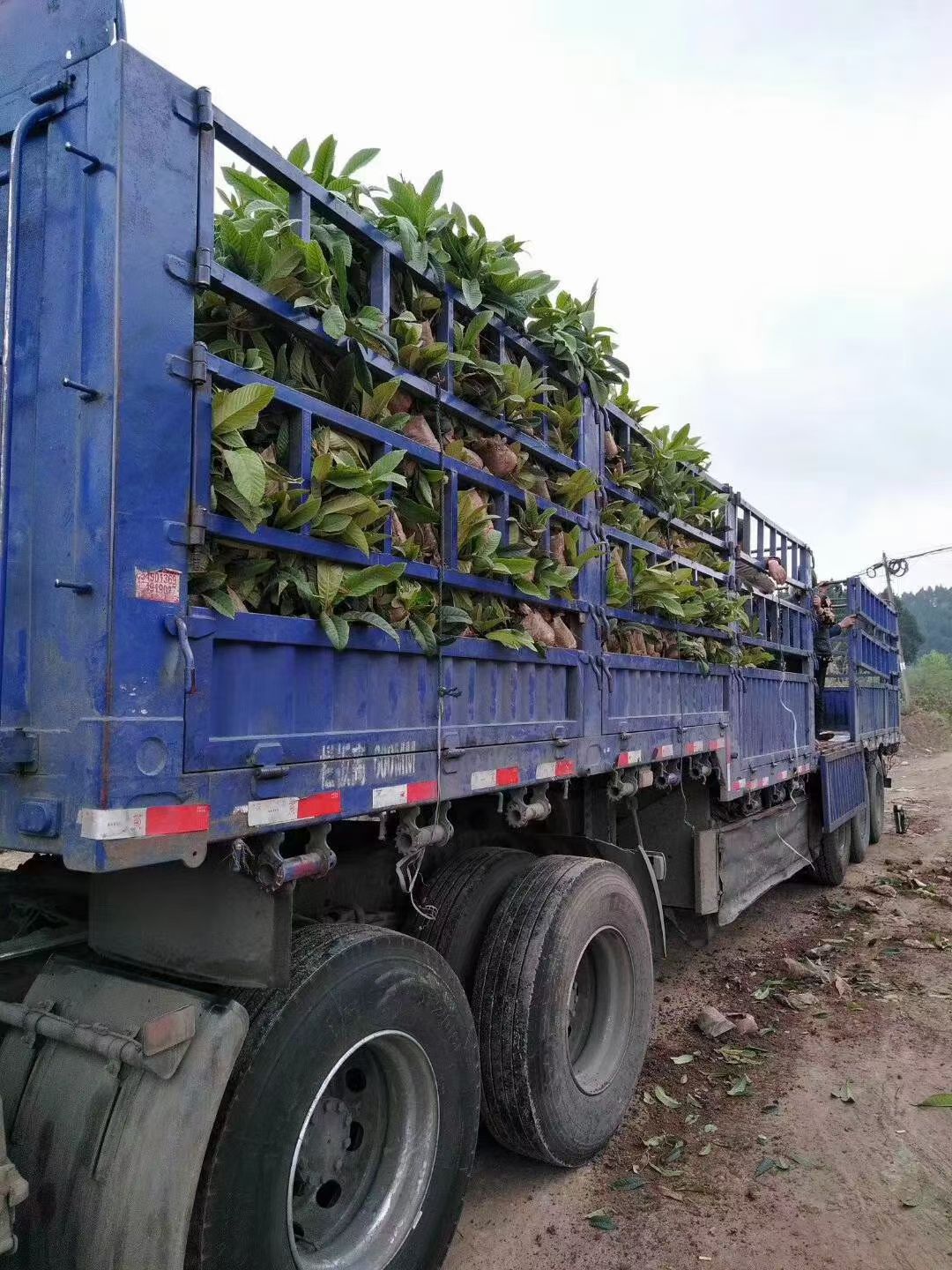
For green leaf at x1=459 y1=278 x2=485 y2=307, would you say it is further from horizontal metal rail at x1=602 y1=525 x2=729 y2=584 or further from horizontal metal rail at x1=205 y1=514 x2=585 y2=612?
horizontal metal rail at x1=602 y1=525 x2=729 y2=584

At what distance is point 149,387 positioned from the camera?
195 centimetres

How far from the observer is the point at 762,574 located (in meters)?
6.47

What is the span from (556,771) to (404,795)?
1013 mm

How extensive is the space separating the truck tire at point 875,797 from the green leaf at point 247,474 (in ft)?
31.9

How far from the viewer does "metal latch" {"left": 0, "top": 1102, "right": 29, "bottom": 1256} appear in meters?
1.68

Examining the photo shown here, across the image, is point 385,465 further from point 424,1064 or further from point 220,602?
point 424,1064

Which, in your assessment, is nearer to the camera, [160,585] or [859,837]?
[160,585]

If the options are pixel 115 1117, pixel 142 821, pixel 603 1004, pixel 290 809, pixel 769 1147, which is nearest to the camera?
pixel 142 821

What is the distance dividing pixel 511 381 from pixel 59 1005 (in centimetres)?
248

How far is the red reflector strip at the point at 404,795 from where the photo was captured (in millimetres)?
2537

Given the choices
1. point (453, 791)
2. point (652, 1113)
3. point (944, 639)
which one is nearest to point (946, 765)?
point (652, 1113)

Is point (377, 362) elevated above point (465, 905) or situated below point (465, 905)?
above

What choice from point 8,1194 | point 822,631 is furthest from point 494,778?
point 822,631

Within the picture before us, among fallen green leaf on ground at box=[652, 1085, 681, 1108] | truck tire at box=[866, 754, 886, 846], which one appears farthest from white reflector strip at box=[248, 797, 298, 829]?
truck tire at box=[866, 754, 886, 846]
